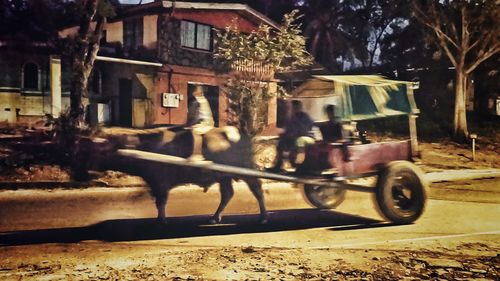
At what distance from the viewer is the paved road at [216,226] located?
4.26m

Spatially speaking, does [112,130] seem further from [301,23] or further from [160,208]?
[301,23]

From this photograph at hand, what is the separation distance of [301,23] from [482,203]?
3757 mm

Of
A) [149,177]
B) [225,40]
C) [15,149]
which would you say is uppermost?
[225,40]

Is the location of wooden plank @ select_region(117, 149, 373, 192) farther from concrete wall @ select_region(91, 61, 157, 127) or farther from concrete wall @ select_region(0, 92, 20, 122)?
concrete wall @ select_region(0, 92, 20, 122)

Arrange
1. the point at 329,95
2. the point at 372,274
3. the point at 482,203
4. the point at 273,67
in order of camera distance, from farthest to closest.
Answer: the point at 482,203
the point at 329,95
the point at 273,67
the point at 372,274

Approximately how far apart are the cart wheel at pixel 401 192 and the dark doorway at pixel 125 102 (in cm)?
316

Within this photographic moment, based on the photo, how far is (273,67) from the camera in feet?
15.5

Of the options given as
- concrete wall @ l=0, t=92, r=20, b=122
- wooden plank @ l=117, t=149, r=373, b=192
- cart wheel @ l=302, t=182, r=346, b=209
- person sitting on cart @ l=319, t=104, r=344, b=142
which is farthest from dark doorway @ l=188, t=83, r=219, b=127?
concrete wall @ l=0, t=92, r=20, b=122

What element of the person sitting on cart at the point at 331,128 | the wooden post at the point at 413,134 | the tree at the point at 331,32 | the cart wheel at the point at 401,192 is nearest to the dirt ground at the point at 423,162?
the wooden post at the point at 413,134

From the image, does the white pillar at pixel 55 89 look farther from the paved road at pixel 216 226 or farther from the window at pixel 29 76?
the paved road at pixel 216 226

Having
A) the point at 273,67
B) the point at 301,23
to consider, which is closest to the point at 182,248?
the point at 273,67

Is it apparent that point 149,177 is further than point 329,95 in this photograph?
No

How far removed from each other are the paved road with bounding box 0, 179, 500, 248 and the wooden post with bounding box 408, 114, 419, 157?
2.78 feet

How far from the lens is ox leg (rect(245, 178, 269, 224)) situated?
4.82m
